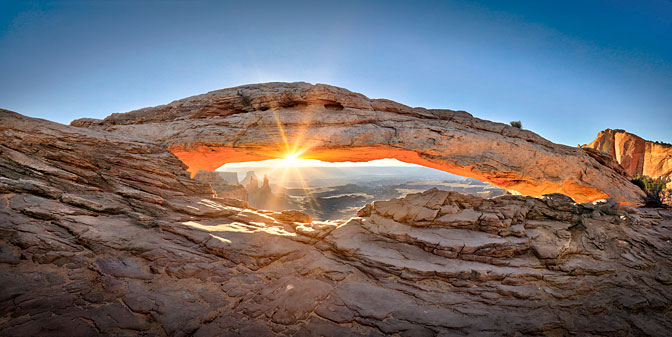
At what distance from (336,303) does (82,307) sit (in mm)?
6951

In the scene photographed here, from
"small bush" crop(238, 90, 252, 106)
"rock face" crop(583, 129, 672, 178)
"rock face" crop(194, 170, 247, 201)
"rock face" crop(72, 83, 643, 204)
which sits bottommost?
"rock face" crop(194, 170, 247, 201)

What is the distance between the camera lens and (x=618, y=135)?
30.5 metres

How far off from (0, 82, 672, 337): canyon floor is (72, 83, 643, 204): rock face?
1.89 meters

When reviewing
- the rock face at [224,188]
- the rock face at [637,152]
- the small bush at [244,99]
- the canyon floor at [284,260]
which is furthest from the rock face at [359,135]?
the rock face at [637,152]

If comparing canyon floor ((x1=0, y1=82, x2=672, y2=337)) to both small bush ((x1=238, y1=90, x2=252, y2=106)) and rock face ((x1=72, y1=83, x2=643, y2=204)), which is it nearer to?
rock face ((x1=72, y1=83, x2=643, y2=204))

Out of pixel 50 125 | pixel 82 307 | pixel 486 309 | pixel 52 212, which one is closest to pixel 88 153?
pixel 50 125

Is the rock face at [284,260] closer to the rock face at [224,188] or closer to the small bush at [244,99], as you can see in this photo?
the small bush at [244,99]

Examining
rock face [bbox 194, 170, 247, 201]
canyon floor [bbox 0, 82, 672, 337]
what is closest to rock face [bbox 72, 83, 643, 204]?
canyon floor [bbox 0, 82, 672, 337]

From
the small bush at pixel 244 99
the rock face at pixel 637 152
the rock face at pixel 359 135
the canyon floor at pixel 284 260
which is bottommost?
the canyon floor at pixel 284 260

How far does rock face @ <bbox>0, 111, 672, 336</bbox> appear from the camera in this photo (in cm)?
600

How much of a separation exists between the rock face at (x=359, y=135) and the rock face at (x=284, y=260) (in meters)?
2.01

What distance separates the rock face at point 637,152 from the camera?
24609 mm

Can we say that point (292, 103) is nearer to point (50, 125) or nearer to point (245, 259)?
point (245, 259)

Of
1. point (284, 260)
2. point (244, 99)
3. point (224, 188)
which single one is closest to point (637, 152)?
point (284, 260)
